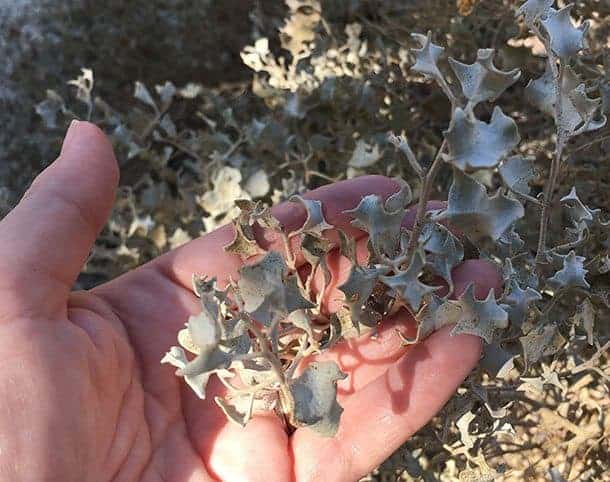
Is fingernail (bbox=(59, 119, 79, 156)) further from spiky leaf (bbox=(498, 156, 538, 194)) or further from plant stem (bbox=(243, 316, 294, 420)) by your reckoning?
spiky leaf (bbox=(498, 156, 538, 194))

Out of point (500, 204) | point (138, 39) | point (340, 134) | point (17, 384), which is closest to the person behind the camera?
point (500, 204)

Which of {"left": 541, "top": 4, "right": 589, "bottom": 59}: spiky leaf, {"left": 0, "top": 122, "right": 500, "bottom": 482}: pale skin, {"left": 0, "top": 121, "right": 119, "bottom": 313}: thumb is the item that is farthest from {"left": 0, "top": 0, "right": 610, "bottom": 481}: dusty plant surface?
{"left": 0, "top": 121, "right": 119, "bottom": 313}: thumb

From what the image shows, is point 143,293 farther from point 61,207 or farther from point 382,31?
point 382,31

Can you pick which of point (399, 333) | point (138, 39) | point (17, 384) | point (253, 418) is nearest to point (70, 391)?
point (17, 384)

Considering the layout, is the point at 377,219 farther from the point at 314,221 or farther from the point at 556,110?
the point at 556,110

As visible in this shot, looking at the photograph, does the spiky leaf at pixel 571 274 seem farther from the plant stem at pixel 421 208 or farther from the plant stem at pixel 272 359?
the plant stem at pixel 272 359

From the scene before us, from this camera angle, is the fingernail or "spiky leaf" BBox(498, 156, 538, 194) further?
the fingernail

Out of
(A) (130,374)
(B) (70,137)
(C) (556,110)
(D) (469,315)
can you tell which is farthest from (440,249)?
(B) (70,137)

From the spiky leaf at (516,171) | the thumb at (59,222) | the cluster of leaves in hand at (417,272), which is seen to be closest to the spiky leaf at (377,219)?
the cluster of leaves in hand at (417,272)
